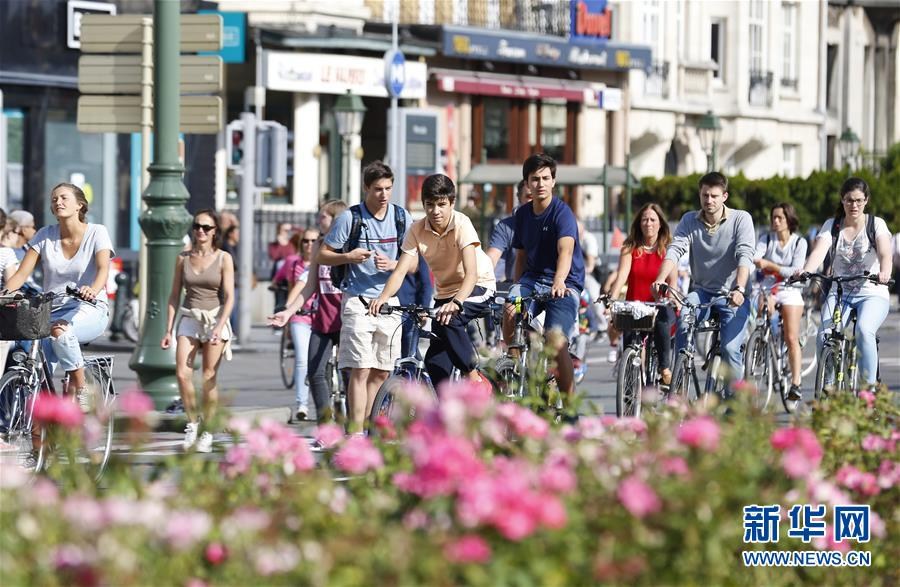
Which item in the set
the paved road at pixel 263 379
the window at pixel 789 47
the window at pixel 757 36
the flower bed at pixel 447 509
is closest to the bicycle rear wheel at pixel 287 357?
the paved road at pixel 263 379

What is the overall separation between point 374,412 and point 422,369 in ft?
1.79

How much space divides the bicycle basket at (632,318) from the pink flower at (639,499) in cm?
757

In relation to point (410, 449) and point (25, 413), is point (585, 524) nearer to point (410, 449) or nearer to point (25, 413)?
point (410, 449)

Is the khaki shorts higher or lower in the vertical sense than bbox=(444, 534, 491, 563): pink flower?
higher

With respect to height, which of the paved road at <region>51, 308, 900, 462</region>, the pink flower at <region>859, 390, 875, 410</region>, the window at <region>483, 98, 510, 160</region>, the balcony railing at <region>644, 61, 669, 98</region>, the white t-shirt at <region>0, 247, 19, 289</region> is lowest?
the paved road at <region>51, 308, 900, 462</region>

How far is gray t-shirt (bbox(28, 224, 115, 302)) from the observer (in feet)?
35.8

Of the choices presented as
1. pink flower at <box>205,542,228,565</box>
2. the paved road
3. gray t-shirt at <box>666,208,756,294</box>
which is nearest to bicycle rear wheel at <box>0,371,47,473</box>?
the paved road

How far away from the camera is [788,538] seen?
5.67 metres

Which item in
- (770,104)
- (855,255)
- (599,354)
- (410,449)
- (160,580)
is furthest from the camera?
(770,104)

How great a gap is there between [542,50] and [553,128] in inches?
114

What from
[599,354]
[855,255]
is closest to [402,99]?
[599,354]

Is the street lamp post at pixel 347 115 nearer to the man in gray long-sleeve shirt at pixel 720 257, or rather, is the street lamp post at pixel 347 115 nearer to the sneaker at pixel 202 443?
the man in gray long-sleeve shirt at pixel 720 257

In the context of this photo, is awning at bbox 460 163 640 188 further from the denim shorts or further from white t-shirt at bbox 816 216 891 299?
the denim shorts

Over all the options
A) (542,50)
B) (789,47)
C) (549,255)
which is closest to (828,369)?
(549,255)
